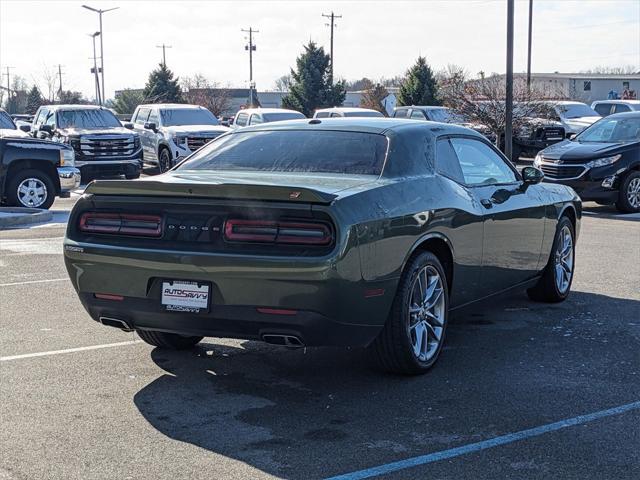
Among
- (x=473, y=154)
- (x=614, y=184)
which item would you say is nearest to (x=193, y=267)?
(x=473, y=154)

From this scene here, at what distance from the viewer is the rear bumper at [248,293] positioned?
5027mm

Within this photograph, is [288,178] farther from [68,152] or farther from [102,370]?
[68,152]

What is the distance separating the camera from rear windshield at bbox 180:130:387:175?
612 centimetres

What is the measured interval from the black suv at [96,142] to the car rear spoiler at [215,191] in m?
16.6

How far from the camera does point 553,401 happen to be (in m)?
5.37

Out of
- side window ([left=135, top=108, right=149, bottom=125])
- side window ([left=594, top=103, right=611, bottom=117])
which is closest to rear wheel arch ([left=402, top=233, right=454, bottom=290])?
side window ([left=135, top=108, right=149, bottom=125])

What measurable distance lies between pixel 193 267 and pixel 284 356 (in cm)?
150

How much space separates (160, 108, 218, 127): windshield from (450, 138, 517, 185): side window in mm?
18417

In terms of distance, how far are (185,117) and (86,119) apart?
294cm

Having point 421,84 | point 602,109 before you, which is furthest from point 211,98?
point 602,109

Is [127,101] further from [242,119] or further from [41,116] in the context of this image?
[41,116]

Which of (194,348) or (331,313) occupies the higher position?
(331,313)

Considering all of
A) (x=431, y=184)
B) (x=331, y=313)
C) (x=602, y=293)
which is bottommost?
(x=602, y=293)

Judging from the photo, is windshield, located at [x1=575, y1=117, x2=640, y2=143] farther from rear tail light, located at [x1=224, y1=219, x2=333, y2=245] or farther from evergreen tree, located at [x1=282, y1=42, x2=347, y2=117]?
evergreen tree, located at [x1=282, y1=42, x2=347, y2=117]
